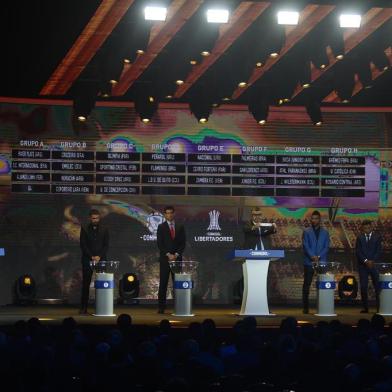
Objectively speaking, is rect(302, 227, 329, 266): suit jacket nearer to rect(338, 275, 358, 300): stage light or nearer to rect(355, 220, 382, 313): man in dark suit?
rect(355, 220, 382, 313): man in dark suit

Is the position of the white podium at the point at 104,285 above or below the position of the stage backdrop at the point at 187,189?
below

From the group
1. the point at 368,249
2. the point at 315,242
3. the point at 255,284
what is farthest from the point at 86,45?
the point at 368,249

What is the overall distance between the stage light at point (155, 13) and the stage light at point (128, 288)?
5.97 m

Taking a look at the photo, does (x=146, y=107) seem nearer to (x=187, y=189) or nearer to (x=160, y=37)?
(x=187, y=189)

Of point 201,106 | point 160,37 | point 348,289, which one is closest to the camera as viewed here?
point 160,37

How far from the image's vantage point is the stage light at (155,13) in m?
13.0

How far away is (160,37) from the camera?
14.9 m

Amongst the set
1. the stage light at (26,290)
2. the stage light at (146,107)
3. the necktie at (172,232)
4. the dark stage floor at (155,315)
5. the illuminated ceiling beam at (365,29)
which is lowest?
the dark stage floor at (155,315)

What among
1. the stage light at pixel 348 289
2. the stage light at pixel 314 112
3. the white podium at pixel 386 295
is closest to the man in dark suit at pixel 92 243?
the white podium at pixel 386 295

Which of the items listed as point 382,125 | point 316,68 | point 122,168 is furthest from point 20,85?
point 382,125

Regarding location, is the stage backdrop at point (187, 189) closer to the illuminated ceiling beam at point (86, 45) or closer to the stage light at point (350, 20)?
the illuminated ceiling beam at point (86, 45)

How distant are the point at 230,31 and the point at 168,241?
3.07 metres

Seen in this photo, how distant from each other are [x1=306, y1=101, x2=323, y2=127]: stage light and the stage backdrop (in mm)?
326

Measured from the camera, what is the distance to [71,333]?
27.4ft
